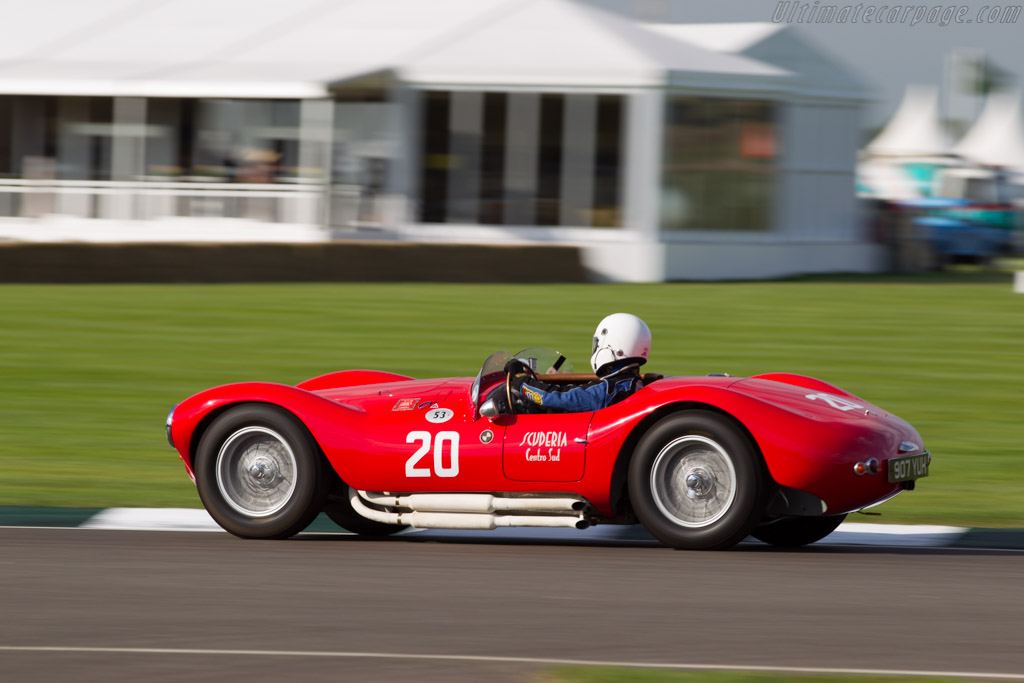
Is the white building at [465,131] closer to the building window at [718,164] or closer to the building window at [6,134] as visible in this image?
the building window at [718,164]

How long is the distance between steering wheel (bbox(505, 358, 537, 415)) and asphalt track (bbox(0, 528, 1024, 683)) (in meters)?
0.70

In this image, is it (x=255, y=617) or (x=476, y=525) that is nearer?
(x=255, y=617)

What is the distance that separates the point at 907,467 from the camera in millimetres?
7465

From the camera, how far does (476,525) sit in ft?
25.3

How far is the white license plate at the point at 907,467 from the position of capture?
24.1ft

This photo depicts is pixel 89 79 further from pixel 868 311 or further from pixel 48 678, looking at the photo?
pixel 48 678

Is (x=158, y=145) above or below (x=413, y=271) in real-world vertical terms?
above

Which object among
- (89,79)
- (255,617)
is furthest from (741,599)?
(89,79)

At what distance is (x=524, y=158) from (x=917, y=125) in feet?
139

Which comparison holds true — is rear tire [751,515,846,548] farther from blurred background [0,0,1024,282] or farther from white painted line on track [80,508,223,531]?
blurred background [0,0,1024,282]

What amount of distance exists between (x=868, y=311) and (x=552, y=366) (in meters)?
14.7

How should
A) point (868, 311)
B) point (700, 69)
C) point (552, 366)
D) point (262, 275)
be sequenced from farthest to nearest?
point (700, 69), point (262, 275), point (868, 311), point (552, 366)

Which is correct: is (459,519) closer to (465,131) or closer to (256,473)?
(256,473)

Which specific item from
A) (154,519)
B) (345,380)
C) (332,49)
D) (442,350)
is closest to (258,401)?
(345,380)
